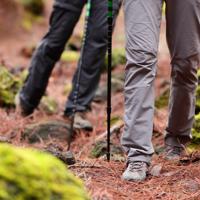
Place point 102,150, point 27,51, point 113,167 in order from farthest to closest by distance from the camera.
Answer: point 27,51 < point 102,150 < point 113,167

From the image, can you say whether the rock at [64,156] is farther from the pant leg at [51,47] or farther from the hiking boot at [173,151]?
the pant leg at [51,47]

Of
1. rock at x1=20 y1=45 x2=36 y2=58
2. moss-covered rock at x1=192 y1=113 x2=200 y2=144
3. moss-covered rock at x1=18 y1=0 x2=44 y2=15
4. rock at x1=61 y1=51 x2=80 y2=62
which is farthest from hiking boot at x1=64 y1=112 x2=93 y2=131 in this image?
moss-covered rock at x1=18 y1=0 x2=44 y2=15

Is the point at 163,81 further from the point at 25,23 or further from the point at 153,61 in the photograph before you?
the point at 25,23

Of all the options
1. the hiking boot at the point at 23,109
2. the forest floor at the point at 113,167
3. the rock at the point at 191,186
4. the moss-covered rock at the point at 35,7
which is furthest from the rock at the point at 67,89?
the moss-covered rock at the point at 35,7

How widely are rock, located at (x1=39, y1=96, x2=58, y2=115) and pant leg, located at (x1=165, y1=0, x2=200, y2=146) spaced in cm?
319

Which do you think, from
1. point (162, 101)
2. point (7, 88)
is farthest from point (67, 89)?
point (162, 101)

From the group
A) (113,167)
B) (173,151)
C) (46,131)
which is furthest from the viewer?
(46,131)

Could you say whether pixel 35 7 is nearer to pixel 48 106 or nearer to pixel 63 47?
pixel 48 106

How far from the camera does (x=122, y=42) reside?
1551 cm

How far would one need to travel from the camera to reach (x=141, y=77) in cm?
463

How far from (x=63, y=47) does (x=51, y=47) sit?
0.50 feet

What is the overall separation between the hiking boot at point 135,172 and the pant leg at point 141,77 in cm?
4

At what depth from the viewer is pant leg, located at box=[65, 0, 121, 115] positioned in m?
7.04

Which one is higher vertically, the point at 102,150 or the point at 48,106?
the point at 102,150
